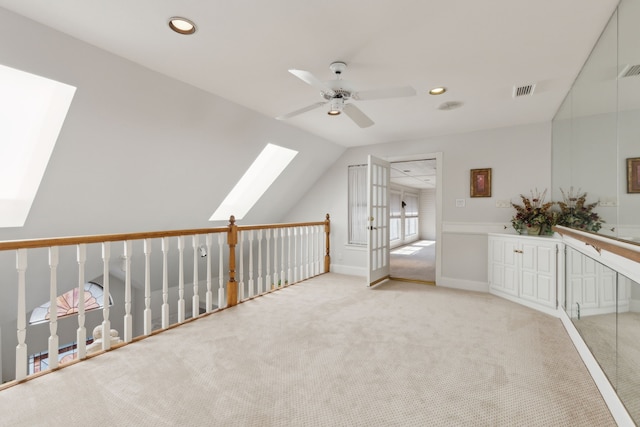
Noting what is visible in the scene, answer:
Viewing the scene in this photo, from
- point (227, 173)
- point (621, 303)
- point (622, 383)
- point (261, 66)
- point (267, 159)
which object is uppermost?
point (261, 66)

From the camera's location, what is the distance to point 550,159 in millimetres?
3844

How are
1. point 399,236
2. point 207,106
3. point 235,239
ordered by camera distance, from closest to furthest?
point 207,106 < point 235,239 < point 399,236

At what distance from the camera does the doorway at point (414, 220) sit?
213 inches

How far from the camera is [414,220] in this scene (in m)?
11.6

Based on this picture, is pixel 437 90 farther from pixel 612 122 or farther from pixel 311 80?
pixel 311 80

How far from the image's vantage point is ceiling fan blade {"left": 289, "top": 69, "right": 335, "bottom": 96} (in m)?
1.85

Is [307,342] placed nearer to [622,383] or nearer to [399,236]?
[622,383]

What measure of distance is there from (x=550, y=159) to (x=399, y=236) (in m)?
6.19

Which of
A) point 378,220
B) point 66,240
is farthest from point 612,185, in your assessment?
point 66,240

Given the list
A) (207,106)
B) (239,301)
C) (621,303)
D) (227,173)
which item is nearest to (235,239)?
(239,301)

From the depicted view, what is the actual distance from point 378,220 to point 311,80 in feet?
9.82

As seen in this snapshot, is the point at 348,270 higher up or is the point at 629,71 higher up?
the point at 629,71

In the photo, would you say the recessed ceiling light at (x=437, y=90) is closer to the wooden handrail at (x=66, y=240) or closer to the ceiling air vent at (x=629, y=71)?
the ceiling air vent at (x=629, y=71)

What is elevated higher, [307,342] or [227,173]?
[227,173]
